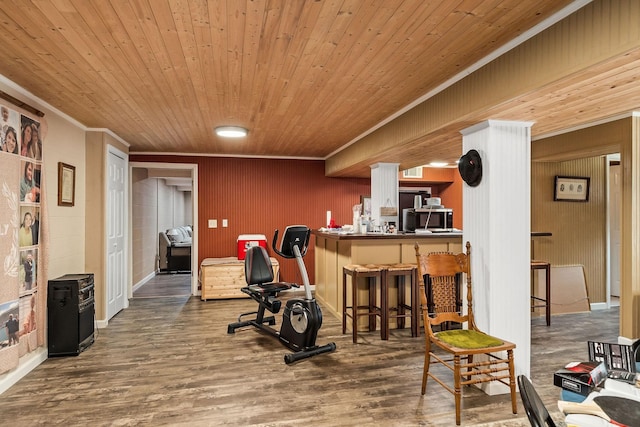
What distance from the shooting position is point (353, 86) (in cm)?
316

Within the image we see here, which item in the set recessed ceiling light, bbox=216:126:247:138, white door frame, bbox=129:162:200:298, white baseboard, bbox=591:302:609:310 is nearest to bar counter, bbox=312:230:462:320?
recessed ceiling light, bbox=216:126:247:138

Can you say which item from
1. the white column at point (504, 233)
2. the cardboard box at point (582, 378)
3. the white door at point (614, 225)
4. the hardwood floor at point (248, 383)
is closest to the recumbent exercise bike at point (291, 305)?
the hardwood floor at point (248, 383)

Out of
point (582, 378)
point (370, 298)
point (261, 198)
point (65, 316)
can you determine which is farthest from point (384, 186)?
point (65, 316)

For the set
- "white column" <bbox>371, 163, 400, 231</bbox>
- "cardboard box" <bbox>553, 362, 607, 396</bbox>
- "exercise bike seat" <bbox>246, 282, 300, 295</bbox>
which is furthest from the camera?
"white column" <bbox>371, 163, 400, 231</bbox>

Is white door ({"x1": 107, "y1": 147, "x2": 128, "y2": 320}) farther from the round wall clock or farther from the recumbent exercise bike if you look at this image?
the round wall clock

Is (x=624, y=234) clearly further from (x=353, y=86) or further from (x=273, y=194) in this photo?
A: (x=273, y=194)

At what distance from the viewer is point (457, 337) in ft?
8.93

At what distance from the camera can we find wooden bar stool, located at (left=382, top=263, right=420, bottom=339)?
413 cm

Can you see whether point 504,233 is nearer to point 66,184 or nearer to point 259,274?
point 259,274

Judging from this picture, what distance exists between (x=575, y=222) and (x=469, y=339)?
380 cm

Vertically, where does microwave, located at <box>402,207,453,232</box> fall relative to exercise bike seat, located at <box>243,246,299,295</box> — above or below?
above

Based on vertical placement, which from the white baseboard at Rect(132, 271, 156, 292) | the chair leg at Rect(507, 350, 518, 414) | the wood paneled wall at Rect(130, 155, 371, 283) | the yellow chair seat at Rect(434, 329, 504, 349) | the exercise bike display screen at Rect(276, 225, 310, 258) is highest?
the wood paneled wall at Rect(130, 155, 371, 283)

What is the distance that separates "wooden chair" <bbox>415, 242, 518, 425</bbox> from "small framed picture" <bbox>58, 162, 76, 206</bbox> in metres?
3.70

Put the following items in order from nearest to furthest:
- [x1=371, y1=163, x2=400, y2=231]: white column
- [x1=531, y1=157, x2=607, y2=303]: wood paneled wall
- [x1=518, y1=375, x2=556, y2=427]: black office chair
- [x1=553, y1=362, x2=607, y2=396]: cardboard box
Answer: [x1=518, y1=375, x2=556, y2=427]: black office chair, [x1=553, y1=362, x2=607, y2=396]: cardboard box, [x1=531, y1=157, x2=607, y2=303]: wood paneled wall, [x1=371, y1=163, x2=400, y2=231]: white column
